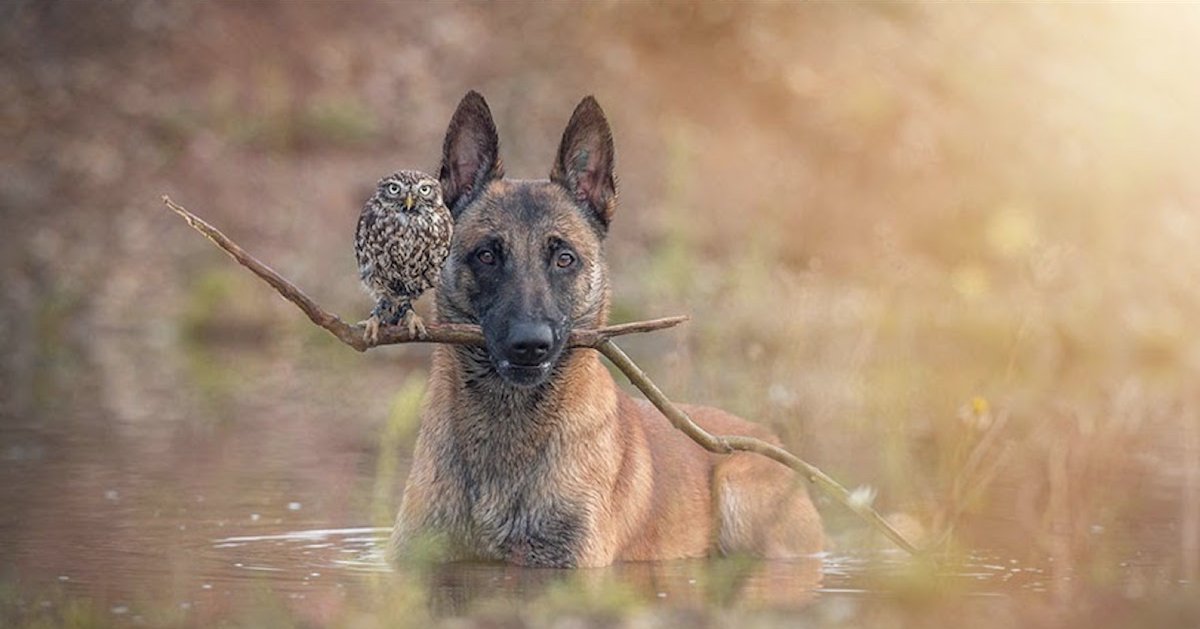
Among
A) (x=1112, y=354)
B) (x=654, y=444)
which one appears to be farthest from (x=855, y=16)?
(x=654, y=444)

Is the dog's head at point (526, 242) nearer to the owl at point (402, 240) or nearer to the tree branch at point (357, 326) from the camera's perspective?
the tree branch at point (357, 326)

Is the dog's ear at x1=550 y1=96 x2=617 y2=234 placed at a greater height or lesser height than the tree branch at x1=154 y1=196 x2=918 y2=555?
greater

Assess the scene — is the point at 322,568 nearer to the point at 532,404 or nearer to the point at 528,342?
the point at 532,404

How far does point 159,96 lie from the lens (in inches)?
1040

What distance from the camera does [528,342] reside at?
7961 mm

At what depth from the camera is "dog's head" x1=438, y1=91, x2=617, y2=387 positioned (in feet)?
26.5

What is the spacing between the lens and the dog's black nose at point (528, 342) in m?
7.96

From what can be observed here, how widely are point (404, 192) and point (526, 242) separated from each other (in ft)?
3.08

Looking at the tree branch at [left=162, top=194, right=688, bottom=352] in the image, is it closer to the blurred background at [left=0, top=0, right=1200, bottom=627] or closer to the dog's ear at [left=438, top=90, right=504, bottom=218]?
the blurred background at [left=0, top=0, right=1200, bottom=627]

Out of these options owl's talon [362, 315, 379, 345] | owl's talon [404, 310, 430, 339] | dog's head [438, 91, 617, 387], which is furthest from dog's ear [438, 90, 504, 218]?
owl's talon [362, 315, 379, 345]

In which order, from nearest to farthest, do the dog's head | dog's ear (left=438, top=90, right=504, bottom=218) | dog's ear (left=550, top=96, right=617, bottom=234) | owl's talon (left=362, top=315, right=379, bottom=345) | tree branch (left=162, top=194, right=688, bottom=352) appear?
1. tree branch (left=162, top=194, right=688, bottom=352)
2. owl's talon (left=362, top=315, right=379, bottom=345)
3. the dog's head
4. dog's ear (left=438, top=90, right=504, bottom=218)
5. dog's ear (left=550, top=96, right=617, bottom=234)

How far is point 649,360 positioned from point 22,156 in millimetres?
10737

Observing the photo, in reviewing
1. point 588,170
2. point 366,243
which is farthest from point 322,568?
point 588,170

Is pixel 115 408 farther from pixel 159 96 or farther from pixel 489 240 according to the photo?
pixel 159 96
